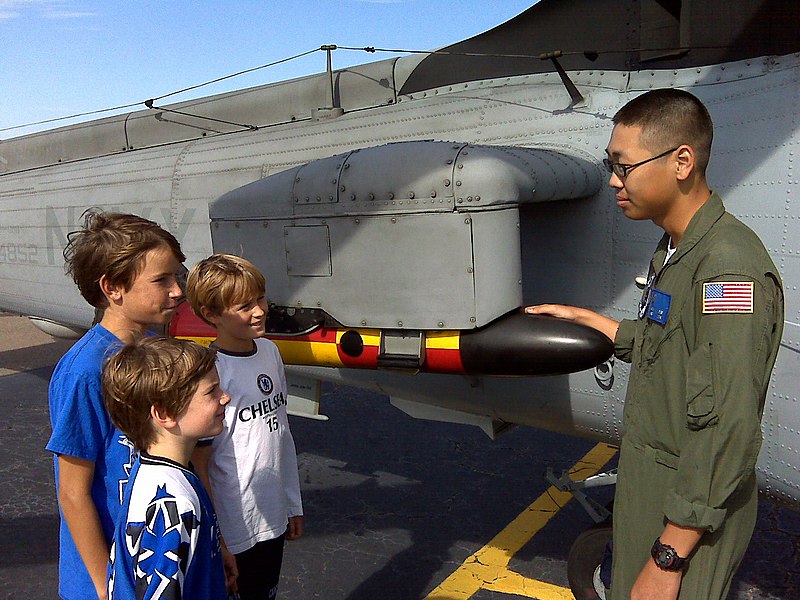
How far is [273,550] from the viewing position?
2455 mm

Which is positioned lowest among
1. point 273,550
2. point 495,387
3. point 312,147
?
point 273,550

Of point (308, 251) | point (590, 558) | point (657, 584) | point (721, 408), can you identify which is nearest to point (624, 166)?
point (721, 408)

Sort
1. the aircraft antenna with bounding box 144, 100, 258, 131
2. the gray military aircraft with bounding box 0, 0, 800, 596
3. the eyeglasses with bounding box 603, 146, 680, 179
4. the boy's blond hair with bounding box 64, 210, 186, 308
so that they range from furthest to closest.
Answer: the aircraft antenna with bounding box 144, 100, 258, 131 < the gray military aircraft with bounding box 0, 0, 800, 596 < the boy's blond hair with bounding box 64, 210, 186, 308 < the eyeglasses with bounding box 603, 146, 680, 179

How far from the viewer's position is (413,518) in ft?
15.2

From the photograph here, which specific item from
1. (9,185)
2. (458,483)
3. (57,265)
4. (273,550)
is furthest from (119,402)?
(9,185)

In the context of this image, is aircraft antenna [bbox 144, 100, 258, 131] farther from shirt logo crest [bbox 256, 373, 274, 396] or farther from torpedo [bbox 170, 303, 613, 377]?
shirt logo crest [bbox 256, 373, 274, 396]

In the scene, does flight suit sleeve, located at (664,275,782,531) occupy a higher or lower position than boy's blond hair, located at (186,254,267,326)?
lower

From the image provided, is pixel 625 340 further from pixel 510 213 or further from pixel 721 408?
pixel 510 213

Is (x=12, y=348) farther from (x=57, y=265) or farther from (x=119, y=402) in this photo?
(x=119, y=402)

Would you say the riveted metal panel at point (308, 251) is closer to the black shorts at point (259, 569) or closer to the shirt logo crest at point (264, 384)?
the shirt logo crest at point (264, 384)

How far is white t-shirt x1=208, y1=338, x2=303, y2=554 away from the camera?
7.57 ft

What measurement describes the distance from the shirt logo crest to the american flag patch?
1416 mm

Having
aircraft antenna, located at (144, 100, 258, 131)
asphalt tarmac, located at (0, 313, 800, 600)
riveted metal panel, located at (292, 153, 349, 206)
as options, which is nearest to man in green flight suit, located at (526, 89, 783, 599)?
riveted metal panel, located at (292, 153, 349, 206)

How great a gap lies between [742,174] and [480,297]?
117 centimetres
